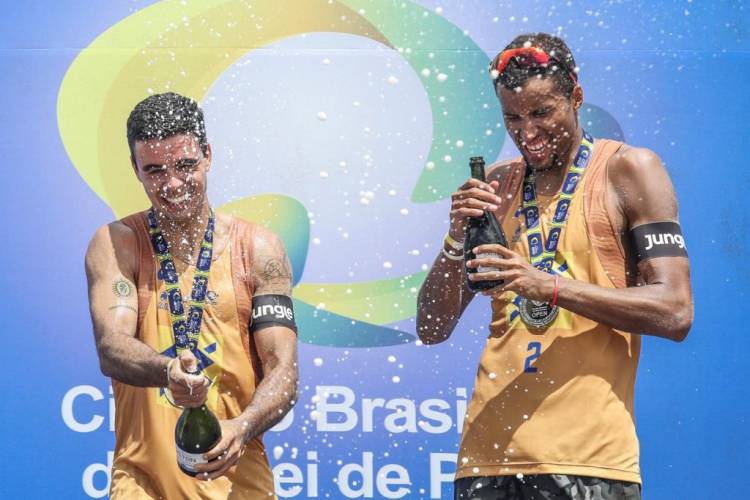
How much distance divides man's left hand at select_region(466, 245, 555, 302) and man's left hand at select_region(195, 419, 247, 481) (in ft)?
2.84

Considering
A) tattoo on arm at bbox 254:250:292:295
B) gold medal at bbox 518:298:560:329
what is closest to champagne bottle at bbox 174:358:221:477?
tattoo on arm at bbox 254:250:292:295

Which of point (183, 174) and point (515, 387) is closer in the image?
A: point (515, 387)

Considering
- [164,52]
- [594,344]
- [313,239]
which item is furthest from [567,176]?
[164,52]

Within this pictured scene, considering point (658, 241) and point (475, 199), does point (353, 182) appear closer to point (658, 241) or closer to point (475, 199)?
point (475, 199)

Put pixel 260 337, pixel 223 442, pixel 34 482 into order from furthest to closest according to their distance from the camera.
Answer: pixel 34 482 < pixel 260 337 < pixel 223 442

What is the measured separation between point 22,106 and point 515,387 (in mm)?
3027

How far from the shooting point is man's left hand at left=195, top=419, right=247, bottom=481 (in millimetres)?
3568

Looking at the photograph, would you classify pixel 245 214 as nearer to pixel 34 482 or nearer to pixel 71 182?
pixel 71 182

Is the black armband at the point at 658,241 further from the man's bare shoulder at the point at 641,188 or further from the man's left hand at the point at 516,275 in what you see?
the man's left hand at the point at 516,275

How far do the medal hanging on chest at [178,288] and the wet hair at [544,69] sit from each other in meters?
1.09

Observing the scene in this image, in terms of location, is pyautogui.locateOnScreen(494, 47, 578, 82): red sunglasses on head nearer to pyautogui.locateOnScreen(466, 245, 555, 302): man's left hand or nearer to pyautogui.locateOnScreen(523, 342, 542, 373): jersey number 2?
pyautogui.locateOnScreen(466, 245, 555, 302): man's left hand

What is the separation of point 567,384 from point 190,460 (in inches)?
44.3

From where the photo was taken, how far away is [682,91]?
5.75m

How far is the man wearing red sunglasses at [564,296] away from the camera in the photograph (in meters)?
3.57
